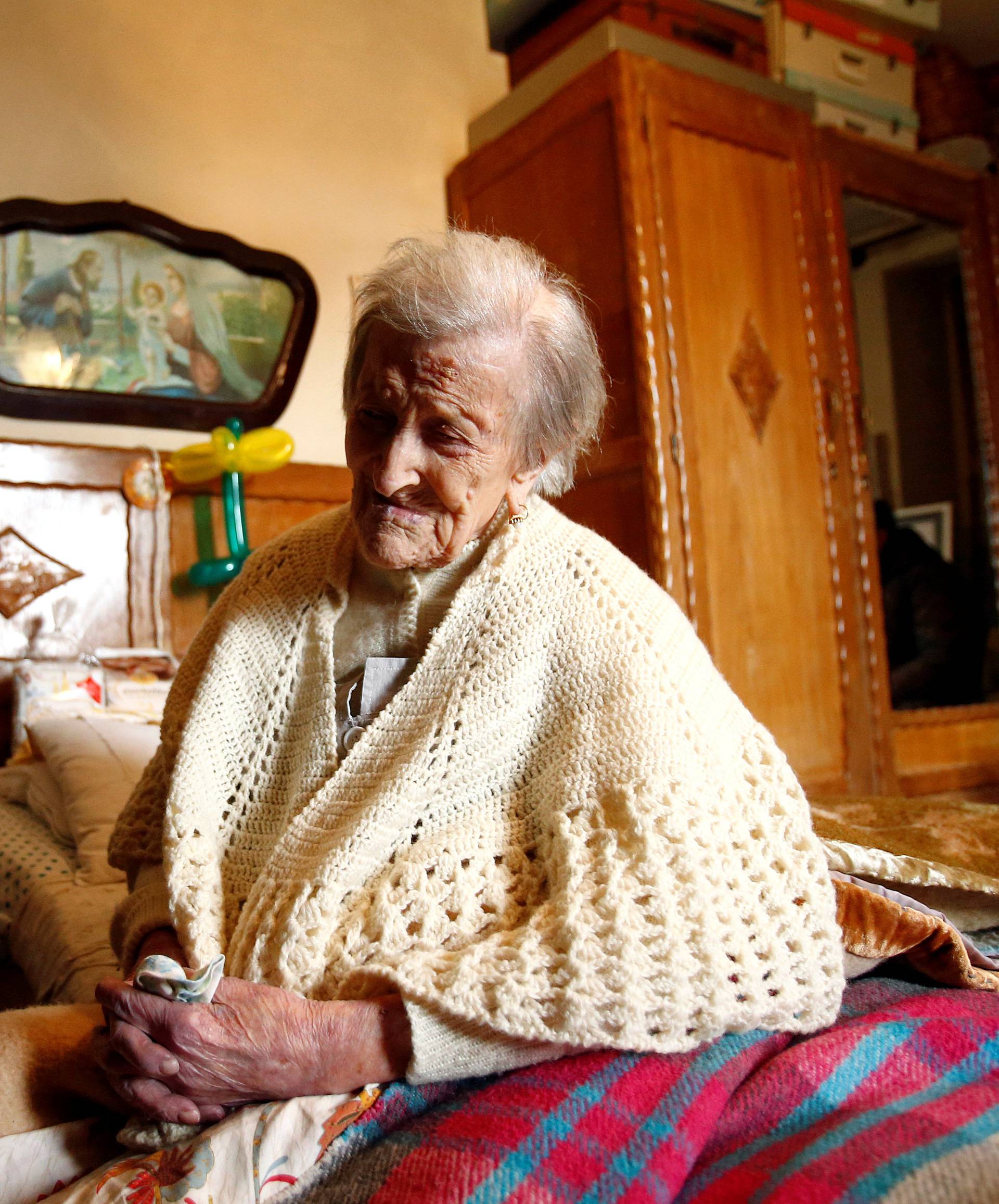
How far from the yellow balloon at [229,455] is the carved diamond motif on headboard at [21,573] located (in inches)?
15.3

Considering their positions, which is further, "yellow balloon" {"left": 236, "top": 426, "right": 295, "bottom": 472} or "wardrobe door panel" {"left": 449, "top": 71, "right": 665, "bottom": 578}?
"wardrobe door panel" {"left": 449, "top": 71, "right": 665, "bottom": 578}

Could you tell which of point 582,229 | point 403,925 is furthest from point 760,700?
point 403,925

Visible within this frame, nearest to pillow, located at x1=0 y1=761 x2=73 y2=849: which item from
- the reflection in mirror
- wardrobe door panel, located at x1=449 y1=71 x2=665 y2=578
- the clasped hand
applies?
the clasped hand

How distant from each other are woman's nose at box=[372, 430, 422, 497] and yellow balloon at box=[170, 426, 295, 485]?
158cm

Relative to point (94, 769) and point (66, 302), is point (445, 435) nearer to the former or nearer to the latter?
point (94, 769)

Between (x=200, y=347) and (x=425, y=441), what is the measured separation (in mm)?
1902

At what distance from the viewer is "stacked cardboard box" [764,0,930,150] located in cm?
311

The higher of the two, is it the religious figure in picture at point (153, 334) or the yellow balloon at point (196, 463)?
the religious figure in picture at point (153, 334)

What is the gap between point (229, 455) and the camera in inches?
98.2

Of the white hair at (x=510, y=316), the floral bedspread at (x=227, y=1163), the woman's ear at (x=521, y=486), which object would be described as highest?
the white hair at (x=510, y=316)

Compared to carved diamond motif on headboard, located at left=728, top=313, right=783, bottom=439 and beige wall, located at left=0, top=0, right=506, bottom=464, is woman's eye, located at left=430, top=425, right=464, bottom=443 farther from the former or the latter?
carved diamond motif on headboard, located at left=728, top=313, right=783, bottom=439

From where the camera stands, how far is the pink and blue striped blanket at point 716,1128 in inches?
26.1

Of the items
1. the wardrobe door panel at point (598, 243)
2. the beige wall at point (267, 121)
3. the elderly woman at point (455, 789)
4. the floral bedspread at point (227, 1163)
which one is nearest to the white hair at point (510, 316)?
the elderly woman at point (455, 789)

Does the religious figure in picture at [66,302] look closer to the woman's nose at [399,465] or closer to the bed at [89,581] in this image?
the bed at [89,581]
